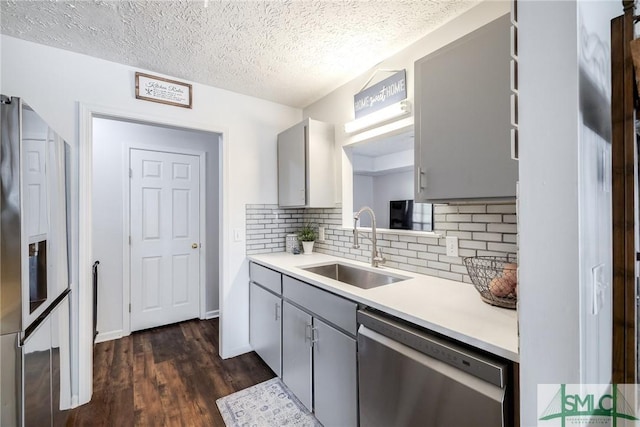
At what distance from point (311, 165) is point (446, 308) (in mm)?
1571

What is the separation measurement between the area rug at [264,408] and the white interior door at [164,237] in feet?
5.56

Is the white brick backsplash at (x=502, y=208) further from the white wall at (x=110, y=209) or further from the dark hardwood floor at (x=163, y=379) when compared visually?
the white wall at (x=110, y=209)

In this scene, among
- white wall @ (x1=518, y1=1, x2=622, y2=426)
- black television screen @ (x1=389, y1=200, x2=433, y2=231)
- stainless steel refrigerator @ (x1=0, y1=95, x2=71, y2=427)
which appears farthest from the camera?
black television screen @ (x1=389, y1=200, x2=433, y2=231)

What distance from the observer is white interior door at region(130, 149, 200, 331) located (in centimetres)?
306

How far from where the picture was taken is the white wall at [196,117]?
1.80 metres

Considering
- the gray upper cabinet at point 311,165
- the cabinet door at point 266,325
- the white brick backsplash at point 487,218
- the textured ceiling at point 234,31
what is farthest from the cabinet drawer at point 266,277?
the textured ceiling at point 234,31

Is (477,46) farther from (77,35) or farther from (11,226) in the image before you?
(77,35)

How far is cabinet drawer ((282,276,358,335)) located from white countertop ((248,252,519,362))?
0.04 m

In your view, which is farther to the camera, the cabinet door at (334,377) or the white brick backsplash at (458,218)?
the white brick backsplash at (458,218)

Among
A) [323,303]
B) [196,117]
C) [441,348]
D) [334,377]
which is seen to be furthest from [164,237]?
[441,348]

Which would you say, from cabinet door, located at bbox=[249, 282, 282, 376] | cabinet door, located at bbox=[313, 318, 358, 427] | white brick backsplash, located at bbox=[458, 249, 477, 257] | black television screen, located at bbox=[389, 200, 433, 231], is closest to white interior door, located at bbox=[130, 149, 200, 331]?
cabinet door, located at bbox=[249, 282, 282, 376]

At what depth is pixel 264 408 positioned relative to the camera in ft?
6.02

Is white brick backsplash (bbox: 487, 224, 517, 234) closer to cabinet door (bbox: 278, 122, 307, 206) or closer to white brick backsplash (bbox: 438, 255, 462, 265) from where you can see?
white brick backsplash (bbox: 438, 255, 462, 265)

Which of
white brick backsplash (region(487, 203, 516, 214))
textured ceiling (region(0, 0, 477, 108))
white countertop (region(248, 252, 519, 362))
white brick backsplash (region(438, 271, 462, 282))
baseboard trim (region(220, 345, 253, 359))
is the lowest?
baseboard trim (region(220, 345, 253, 359))
